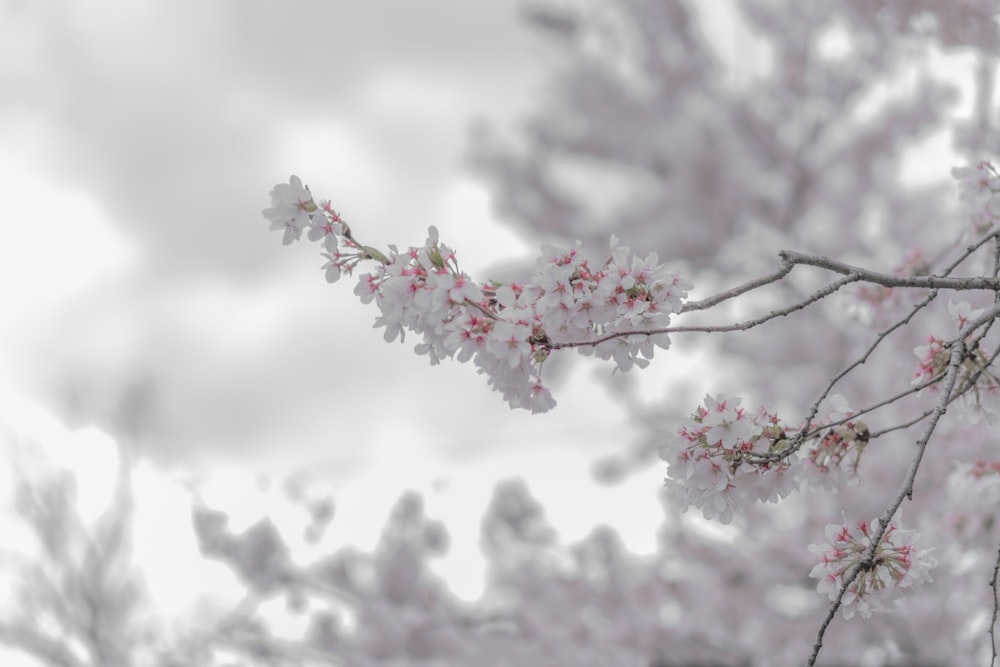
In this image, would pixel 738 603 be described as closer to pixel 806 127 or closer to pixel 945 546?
pixel 945 546

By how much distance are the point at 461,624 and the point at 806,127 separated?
4.18 m

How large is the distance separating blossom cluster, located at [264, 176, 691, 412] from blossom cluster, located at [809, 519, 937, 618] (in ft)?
1.54

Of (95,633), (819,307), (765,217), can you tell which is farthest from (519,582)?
(95,633)

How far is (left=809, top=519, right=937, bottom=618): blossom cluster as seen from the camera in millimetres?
1555

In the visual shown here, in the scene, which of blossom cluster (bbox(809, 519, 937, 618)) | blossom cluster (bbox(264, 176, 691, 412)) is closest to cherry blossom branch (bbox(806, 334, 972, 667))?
blossom cluster (bbox(809, 519, 937, 618))

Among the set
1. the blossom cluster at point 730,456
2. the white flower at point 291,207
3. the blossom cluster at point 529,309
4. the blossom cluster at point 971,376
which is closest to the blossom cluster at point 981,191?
the blossom cluster at point 971,376

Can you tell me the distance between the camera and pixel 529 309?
1629mm

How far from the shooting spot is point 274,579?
5.29m

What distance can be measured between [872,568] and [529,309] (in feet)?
2.40

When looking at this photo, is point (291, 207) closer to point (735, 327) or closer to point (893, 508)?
point (735, 327)

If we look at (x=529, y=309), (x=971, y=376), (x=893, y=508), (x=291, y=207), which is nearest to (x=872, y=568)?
(x=893, y=508)

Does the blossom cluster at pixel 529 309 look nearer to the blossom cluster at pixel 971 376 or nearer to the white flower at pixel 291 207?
the white flower at pixel 291 207

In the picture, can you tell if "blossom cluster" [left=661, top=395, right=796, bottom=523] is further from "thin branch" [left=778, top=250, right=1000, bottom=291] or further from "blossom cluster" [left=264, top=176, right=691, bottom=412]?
"thin branch" [left=778, top=250, right=1000, bottom=291]

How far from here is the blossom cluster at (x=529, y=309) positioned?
1.58 meters
